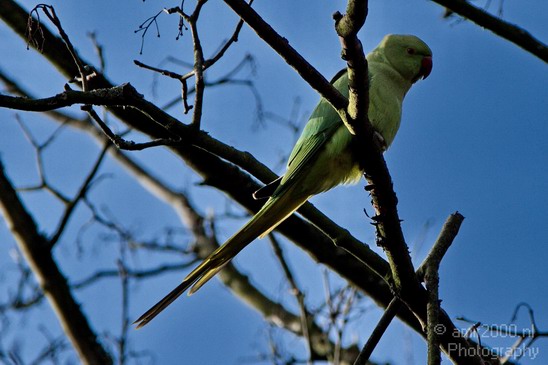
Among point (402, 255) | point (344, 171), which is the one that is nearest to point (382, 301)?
point (344, 171)

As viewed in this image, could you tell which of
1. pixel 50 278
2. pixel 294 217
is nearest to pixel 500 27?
pixel 294 217

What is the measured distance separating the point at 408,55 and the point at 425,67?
0.18 m

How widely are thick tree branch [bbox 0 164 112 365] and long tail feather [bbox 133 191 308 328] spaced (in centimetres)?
290

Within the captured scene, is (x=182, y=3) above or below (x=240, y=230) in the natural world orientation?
above

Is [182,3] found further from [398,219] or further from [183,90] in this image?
[398,219]

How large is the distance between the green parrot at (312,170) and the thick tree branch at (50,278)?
2.91 m

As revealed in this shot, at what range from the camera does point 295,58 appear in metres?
2.96

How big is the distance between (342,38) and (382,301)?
10.5ft

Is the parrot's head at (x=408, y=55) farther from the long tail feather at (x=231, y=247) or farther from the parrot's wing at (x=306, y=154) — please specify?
the long tail feather at (x=231, y=247)

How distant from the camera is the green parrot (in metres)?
3.71

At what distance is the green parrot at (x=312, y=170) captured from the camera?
3.71 metres

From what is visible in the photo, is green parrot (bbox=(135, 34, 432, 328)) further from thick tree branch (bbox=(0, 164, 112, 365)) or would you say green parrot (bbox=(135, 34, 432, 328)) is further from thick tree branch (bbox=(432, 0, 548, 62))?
thick tree branch (bbox=(0, 164, 112, 365))

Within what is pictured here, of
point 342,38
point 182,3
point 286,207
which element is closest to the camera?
point 342,38

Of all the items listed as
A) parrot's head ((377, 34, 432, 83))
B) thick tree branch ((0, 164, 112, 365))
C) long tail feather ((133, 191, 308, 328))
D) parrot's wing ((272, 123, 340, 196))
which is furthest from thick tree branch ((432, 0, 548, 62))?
thick tree branch ((0, 164, 112, 365))
